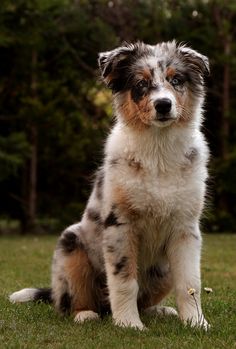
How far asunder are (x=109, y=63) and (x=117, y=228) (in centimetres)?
140

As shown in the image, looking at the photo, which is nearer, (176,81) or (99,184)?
(176,81)

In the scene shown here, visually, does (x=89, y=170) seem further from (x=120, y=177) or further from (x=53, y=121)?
(x=120, y=177)

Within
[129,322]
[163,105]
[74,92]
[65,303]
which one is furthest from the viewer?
[74,92]

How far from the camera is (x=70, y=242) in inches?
253

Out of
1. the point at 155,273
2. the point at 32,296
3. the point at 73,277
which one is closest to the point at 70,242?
the point at 73,277

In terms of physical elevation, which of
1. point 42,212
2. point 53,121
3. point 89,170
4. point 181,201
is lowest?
point 42,212

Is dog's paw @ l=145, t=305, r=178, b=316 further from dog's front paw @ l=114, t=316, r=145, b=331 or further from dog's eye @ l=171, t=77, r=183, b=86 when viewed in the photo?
dog's eye @ l=171, t=77, r=183, b=86

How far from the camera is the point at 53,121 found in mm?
17469

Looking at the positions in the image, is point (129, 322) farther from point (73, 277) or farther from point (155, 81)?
point (155, 81)

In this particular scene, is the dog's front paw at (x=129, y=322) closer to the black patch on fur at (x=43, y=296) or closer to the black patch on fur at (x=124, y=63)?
the black patch on fur at (x=43, y=296)

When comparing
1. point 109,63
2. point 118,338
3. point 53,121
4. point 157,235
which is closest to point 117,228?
point 157,235

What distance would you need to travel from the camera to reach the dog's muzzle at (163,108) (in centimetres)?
555

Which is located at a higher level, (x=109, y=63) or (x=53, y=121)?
(x=109, y=63)

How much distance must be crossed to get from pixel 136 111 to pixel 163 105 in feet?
1.14
